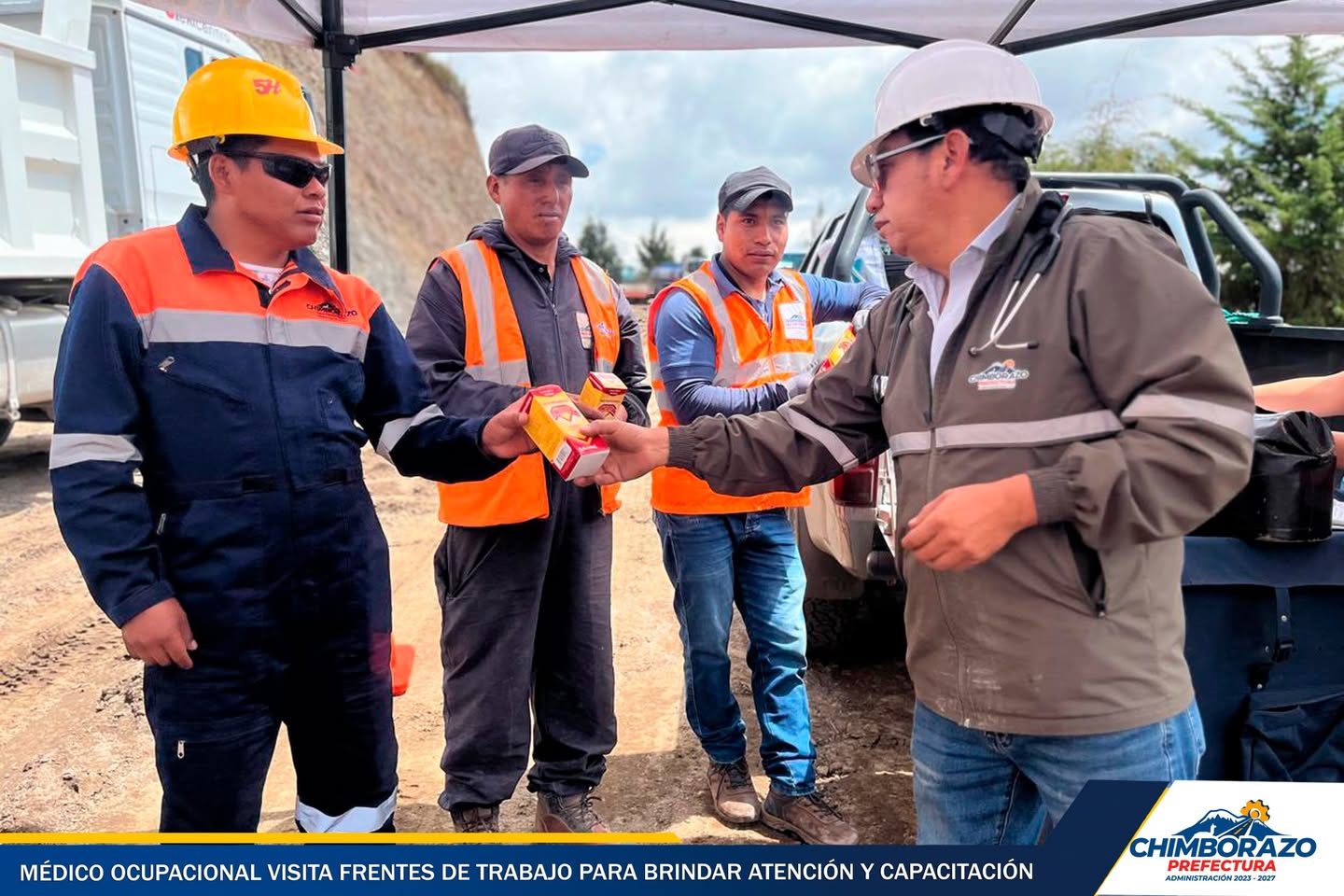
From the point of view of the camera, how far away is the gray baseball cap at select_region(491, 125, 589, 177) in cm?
300

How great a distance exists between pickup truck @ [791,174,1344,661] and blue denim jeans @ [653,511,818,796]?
0.28 meters

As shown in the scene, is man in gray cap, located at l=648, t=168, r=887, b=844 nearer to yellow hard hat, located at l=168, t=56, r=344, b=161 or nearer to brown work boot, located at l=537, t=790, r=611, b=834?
brown work boot, located at l=537, t=790, r=611, b=834

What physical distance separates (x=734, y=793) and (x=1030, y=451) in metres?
2.09

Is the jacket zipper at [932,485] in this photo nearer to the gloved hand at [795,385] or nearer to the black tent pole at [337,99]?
the gloved hand at [795,385]

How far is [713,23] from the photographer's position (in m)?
3.93

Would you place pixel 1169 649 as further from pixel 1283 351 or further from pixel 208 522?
pixel 1283 351

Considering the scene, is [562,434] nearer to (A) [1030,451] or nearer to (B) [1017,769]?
(A) [1030,451]

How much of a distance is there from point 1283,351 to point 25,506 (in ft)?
26.1

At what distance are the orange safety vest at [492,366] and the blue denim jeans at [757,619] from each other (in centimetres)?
54

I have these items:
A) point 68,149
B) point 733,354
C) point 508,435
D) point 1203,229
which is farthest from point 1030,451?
point 68,149

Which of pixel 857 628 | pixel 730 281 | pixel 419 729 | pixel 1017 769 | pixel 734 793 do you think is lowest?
pixel 419 729

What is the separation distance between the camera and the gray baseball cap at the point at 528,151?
3.00m

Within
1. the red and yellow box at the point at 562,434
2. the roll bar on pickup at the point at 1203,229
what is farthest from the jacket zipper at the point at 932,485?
the roll bar on pickup at the point at 1203,229

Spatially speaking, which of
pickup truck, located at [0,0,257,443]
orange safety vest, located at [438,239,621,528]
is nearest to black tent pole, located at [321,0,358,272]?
orange safety vest, located at [438,239,621,528]
